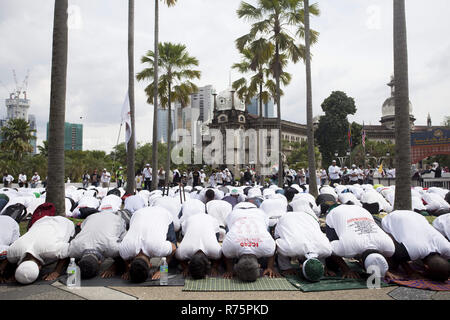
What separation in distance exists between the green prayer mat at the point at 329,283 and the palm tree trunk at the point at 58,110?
18.5 feet

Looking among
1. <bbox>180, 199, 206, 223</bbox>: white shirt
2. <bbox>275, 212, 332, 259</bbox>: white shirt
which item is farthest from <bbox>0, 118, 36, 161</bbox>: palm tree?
<bbox>275, 212, 332, 259</bbox>: white shirt

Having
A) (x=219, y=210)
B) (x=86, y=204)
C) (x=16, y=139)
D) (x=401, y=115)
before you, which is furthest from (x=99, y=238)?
(x=16, y=139)

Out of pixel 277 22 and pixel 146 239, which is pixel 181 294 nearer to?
pixel 146 239

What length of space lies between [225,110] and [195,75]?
4481 cm

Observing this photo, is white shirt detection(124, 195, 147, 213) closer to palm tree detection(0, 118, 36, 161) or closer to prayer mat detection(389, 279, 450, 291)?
prayer mat detection(389, 279, 450, 291)

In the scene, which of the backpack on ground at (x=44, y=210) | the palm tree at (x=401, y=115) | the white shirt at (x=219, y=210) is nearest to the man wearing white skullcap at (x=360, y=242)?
the white shirt at (x=219, y=210)

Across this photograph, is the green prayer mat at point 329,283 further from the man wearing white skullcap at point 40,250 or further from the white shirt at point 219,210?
the man wearing white skullcap at point 40,250

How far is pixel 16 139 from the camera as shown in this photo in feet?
141

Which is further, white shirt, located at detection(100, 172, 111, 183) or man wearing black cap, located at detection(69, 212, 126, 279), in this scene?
white shirt, located at detection(100, 172, 111, 183)

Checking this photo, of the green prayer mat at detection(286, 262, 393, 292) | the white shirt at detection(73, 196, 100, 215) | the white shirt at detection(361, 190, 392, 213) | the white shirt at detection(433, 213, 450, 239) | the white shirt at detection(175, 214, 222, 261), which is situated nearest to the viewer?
the green prayer mat at detection(286, 262, 393, 292)

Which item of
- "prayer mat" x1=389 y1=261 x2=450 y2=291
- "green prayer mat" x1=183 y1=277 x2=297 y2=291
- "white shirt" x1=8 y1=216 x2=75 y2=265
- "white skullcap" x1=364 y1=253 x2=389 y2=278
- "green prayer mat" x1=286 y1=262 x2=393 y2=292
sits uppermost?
"white shirt" x1=8 y1=216 x2=75 y2=265

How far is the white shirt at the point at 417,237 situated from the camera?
4758 mm

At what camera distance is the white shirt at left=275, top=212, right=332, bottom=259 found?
200 inches

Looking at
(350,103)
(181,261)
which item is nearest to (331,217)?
(181,261)
